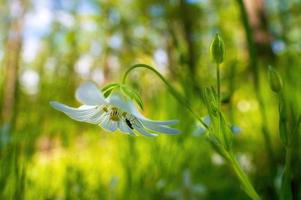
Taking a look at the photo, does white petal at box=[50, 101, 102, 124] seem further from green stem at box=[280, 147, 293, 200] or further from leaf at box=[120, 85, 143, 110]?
green stem at box=[280, 147, 293, 200]

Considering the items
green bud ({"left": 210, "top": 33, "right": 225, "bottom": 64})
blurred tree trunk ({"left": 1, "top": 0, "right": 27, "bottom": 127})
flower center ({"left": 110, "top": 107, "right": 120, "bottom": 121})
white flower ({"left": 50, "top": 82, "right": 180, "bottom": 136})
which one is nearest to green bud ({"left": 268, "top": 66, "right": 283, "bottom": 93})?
green bud ({"left": 210, "top": 33, "right": 225, "bottom": 64})

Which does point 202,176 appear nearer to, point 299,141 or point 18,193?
point 299,141

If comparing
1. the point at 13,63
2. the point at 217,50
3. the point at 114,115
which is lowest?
the point at 114,115

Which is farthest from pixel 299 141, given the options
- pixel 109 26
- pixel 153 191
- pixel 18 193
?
pixel 18 193

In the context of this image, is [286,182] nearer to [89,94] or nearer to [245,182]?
[245,182]

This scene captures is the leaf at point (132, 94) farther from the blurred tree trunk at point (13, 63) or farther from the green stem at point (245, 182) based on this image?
the blurred tree trunk at point (13, 63)

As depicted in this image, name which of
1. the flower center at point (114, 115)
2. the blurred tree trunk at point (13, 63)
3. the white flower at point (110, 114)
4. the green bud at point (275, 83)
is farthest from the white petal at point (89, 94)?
the blurred tree trunk at point (13, 63)

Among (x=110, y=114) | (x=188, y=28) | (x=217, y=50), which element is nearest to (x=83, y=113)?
(x=110, y=114)
